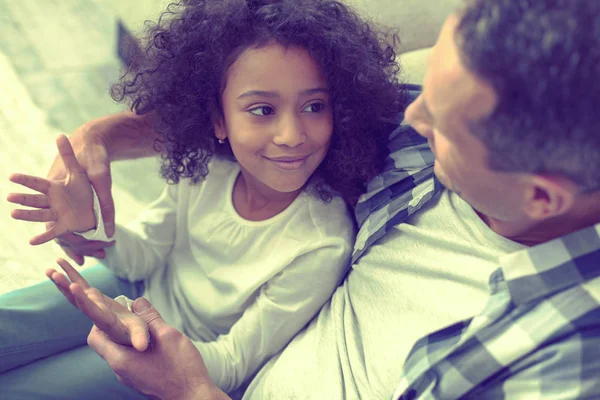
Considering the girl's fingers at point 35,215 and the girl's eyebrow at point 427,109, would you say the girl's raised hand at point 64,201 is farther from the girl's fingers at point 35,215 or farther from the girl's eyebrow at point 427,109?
the girl's eyebrow at point 427,109

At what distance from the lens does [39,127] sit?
1749 millimetres

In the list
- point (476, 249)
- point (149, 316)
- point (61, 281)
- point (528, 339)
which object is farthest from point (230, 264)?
point (528, 339)

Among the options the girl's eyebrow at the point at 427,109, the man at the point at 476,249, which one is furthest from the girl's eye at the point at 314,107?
the girl's eyebrow at the point at 427,109

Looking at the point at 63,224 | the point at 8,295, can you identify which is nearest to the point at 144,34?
the point at 63,224

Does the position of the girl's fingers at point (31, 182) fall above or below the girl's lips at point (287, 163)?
above

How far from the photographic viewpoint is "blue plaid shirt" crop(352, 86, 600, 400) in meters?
0.68

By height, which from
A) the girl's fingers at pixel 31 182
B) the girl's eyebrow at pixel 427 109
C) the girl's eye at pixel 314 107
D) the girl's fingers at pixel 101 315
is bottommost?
the girl's fingers at pixel 101 315

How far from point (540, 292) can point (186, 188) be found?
743 mm

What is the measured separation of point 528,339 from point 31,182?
0.84m

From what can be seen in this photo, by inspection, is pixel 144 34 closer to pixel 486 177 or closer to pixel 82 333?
pixel 82 333

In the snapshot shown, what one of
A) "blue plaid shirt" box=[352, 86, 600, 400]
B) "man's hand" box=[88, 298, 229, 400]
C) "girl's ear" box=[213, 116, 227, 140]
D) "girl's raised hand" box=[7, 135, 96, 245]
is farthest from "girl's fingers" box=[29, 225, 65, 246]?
"blue plaid shirt" box=[352, 86, 600, 400]

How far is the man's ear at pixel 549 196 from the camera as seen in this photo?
0.63 metres

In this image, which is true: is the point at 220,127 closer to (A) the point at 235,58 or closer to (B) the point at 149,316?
(A) the point at 235,58

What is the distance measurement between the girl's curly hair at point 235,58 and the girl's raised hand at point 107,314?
0.31 meters
